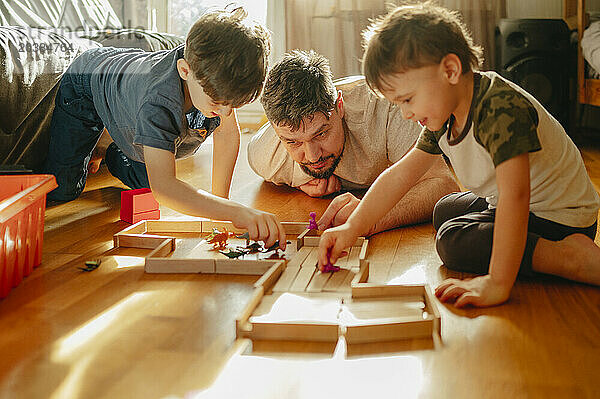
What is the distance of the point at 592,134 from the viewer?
3480 millimetres

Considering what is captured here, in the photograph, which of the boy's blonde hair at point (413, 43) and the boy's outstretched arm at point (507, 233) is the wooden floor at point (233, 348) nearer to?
the boy's outstretched arm at point (507, 233)

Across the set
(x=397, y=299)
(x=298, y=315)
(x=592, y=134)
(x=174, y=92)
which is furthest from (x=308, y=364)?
(x=592, y=134)

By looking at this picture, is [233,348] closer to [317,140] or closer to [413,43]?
[413,43]

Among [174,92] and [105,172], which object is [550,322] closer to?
[174,92]

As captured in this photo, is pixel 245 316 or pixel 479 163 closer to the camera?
pixel 245 316

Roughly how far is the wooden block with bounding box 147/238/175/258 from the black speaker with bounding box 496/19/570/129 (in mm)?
2470

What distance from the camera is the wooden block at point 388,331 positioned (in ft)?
2.95

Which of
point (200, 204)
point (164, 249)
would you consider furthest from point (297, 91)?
point (164, 249)

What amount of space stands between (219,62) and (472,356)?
740 mm

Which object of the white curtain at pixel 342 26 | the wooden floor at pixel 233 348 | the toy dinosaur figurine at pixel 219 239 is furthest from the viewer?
the white curtain at pixel 342 26

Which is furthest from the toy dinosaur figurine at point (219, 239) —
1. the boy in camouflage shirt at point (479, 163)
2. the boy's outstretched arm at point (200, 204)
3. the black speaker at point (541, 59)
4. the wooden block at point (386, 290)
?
the black speaker at point (541, 59)

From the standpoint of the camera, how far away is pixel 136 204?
1594 mm

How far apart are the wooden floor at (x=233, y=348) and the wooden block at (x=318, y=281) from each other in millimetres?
106

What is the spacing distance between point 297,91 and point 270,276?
0.56 m
